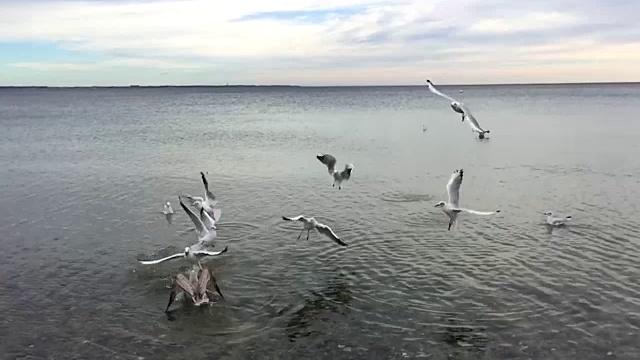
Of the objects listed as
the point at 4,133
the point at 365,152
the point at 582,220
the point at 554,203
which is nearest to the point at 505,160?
the point at 365,152

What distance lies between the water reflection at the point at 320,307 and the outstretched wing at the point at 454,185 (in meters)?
3.48

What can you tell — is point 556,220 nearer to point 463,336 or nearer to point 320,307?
point 463,336

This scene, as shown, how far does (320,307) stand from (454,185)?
15.6 feet

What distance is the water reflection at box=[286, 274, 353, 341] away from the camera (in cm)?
1216

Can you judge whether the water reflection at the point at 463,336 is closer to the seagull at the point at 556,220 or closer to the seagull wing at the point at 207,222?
the seagull wing at the point at 207,222

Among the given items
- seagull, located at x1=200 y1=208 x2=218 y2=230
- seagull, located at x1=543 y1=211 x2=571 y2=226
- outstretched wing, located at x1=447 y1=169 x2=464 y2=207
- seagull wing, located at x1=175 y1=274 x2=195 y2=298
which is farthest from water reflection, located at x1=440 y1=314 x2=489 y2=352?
seagull, located at x1=543 y1=211 x2=571 y2=226

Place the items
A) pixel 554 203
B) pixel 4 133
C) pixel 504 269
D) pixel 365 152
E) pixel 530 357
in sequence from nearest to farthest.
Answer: pixel 530 357
pixel 504 269
pixel 554 203
pixel 365 152
pixel 4 133

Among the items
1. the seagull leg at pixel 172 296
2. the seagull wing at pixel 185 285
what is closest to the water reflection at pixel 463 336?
the seagull wing at pixel 185 285

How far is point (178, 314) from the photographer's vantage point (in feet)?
41.9

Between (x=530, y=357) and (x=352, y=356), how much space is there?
10.1ft

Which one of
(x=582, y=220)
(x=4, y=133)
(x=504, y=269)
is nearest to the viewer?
(x=504, y=269)

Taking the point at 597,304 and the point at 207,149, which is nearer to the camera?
the point at 597,304

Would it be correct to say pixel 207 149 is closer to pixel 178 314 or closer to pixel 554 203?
pixel 554 203

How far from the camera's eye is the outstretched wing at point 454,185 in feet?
50.1
